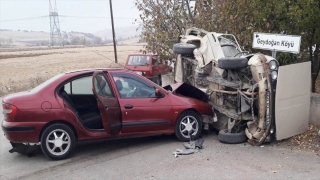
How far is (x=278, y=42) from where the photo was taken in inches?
310

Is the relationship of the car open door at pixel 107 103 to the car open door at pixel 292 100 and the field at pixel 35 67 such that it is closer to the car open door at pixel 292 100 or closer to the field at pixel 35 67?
the car open door at pixel 292 100

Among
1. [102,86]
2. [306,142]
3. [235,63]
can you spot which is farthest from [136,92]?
[306,142]

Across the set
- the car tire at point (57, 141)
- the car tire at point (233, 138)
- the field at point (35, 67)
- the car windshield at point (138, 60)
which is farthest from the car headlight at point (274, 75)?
the field at point (35, 67)

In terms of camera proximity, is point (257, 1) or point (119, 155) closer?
point (119, 155)

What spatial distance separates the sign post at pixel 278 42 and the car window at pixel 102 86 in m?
3.33

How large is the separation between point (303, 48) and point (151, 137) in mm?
4153

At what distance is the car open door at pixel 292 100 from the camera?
7.09 meters

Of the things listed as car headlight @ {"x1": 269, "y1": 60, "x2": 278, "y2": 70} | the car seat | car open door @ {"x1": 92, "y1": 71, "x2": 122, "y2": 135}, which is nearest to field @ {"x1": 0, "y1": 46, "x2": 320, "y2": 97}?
car headlight @ {"x1": 269, "y1": 60, "x2": 278, "y2": 70}

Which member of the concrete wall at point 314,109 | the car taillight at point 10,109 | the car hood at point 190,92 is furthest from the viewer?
the car hood at point 190,92

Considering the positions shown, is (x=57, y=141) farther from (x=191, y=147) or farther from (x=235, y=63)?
(x=235, y=63)

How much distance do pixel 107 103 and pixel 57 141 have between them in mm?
1083

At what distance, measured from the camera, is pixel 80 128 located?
23.0 ft

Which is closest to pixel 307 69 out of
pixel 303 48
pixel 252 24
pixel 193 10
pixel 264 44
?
pixel 264 44

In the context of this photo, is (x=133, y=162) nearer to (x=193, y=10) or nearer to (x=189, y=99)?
(x=189, y=99)
